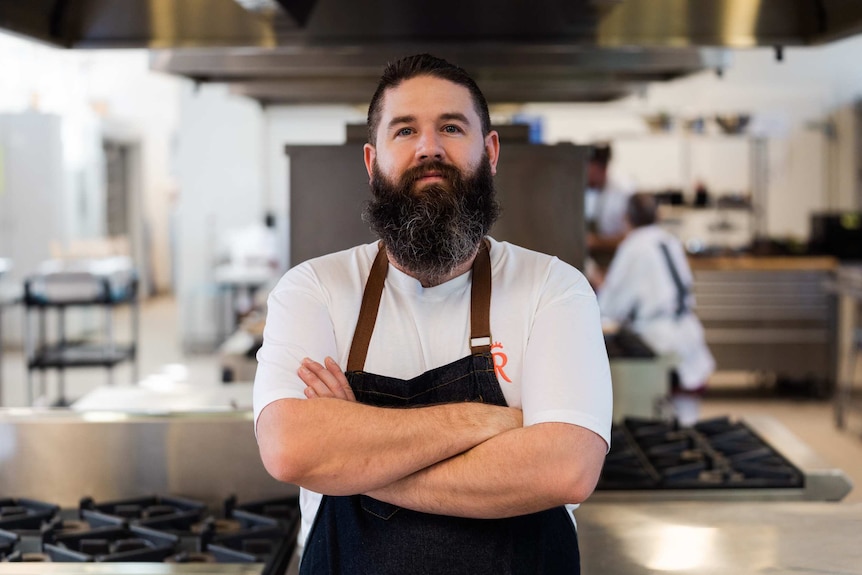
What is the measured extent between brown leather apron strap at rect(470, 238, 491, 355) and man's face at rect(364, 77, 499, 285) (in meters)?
0.04

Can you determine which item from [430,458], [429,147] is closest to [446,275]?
[429,147]

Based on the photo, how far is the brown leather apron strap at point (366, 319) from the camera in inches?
63.1

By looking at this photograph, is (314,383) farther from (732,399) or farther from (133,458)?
(732,399)

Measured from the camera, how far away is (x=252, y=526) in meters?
2.12

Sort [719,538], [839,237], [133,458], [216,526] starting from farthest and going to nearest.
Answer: [839,237], [133,458], [216,526], [719,538]

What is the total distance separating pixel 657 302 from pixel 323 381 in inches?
159

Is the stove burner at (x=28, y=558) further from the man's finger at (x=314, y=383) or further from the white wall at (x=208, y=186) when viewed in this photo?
the white wall at (x=208, y=186)

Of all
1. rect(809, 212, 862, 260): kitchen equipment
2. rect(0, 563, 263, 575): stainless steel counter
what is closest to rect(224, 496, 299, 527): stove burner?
rect(0, 563, 263, 575): stainless steel counter

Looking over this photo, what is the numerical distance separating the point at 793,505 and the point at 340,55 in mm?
1636

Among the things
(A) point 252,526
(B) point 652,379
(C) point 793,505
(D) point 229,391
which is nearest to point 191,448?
(A) point 252,526

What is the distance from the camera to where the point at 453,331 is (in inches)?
63.3

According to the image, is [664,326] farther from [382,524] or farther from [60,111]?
[60,111]

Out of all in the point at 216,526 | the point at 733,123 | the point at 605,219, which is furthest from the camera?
the point at 733,123

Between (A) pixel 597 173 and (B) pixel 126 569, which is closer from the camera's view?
(B) pixel 126 569
